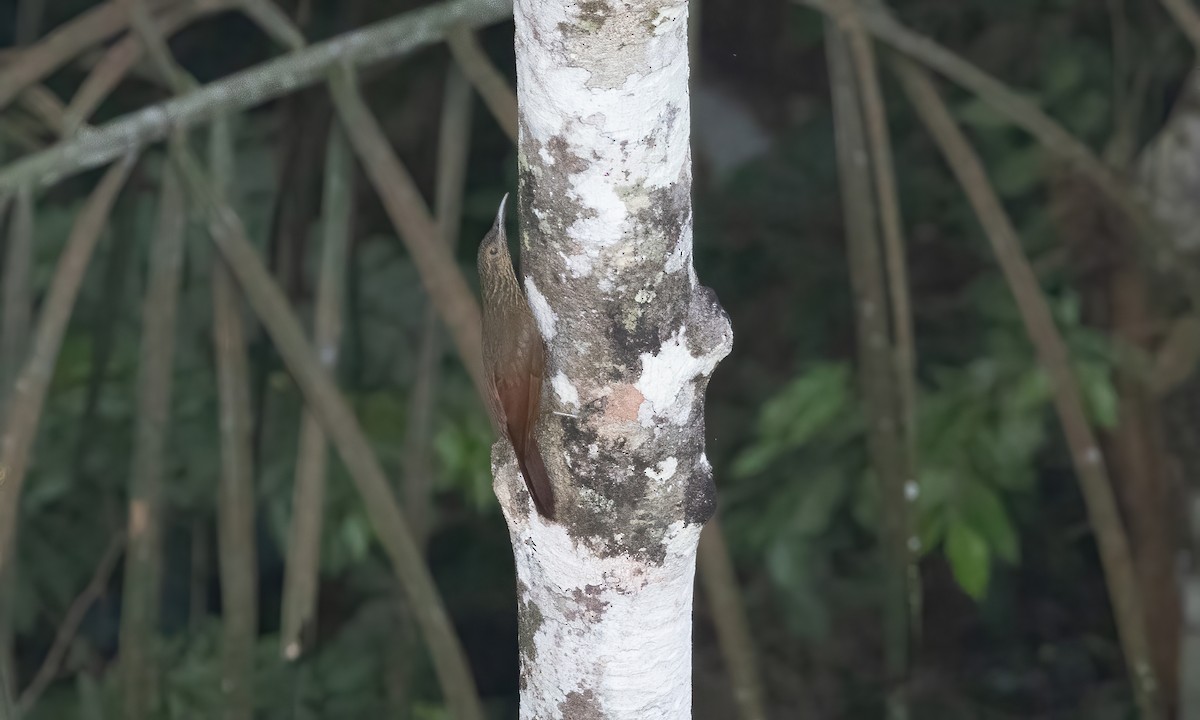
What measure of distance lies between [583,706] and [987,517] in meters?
1.07

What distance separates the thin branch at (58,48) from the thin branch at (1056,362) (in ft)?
3.56

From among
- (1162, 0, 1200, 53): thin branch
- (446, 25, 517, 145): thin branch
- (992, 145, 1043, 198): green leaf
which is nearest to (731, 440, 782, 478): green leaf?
(992, 145, 1043, 198): green leaf

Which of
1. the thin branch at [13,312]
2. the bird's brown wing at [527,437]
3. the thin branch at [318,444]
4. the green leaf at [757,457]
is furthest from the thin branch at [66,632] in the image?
the bird's brown wing at [527,437]

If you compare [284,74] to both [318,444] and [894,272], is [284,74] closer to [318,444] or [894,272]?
[318,444]

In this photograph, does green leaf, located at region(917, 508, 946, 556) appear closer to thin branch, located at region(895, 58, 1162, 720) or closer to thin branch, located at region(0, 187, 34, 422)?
thin branch, located at region(895, 58, 1162, 720)

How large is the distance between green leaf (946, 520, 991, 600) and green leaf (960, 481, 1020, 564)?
0.7 inches

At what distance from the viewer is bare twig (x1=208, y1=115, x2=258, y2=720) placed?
1.50 metres

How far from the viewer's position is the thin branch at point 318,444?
4.81 ft

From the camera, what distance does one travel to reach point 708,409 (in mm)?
2303

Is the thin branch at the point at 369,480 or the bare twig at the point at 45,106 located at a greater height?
the bare twig at the point at 45,106

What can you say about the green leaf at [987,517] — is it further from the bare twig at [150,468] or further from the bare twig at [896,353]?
the bare twig at [150,468]

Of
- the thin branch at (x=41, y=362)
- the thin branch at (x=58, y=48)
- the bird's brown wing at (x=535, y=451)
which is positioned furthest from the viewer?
the thin branch at (x=58, y=48)

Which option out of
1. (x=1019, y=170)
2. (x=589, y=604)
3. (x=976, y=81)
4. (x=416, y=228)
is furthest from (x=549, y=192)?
(x=1019, y=170)

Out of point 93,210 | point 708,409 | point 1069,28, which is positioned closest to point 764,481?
point 708,409
